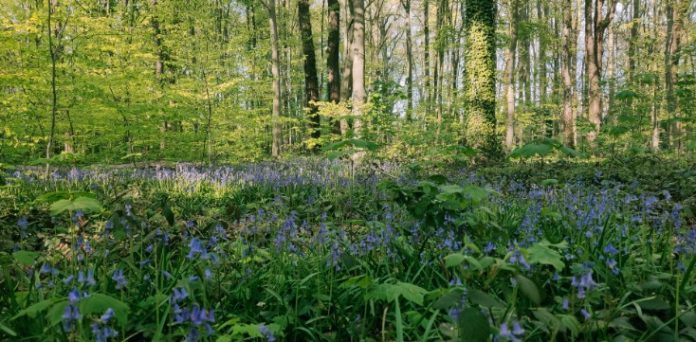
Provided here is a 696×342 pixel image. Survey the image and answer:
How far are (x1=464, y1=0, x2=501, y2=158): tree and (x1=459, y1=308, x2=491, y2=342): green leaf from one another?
1013 centimetres

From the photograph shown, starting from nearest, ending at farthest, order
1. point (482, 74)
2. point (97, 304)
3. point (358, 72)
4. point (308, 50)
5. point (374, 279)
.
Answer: point (97, 304)
point (374, 279)
point (358, 72)
point (482, 74)
point (308, 50)

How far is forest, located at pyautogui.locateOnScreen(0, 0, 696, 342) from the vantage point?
164 centimetres

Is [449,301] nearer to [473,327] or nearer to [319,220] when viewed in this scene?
[473,327]

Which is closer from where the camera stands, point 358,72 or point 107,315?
point 107,315

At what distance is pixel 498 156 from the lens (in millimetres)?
11125

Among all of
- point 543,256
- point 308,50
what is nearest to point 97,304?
point 543,256

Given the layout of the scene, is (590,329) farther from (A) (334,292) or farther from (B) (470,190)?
(A) (334,292)

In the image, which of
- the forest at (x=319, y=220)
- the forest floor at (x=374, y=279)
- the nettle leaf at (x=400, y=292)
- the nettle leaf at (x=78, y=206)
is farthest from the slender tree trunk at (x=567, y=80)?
the nettle leaf at (x=78, y=206)

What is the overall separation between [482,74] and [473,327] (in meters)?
10.7

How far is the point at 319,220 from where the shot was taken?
420 centimetres

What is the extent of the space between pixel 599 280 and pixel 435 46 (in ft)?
49.3

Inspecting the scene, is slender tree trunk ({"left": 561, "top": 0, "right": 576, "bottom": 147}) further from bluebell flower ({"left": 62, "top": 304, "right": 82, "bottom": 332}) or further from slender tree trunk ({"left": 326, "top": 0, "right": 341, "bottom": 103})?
bluebell flower ({"left": 62, "top": 304, "right": 82, "bottom": 332})

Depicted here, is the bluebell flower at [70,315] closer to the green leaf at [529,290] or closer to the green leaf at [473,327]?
the green leaf at [473,327]

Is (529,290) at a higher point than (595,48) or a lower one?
lower
